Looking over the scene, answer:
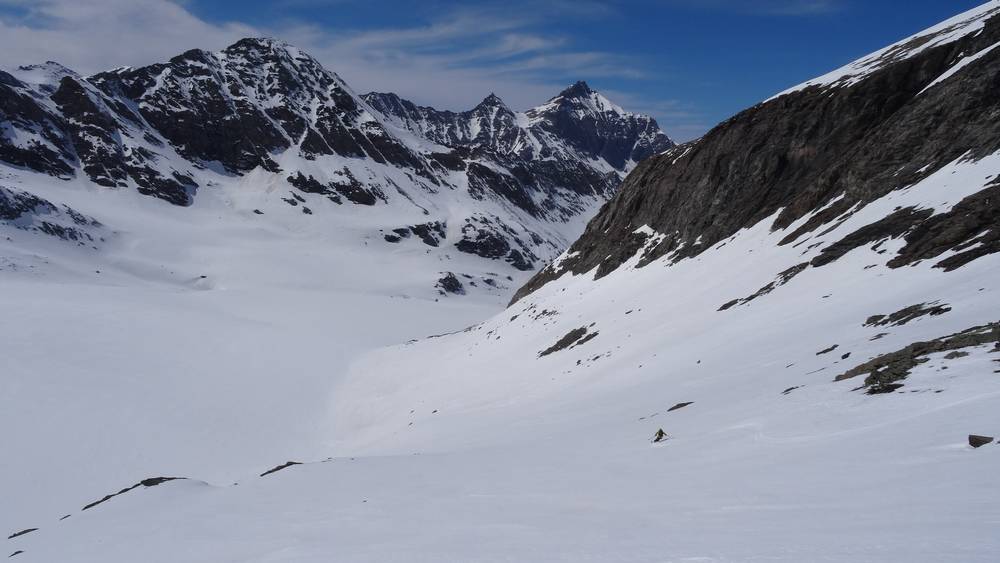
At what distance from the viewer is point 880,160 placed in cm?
2720

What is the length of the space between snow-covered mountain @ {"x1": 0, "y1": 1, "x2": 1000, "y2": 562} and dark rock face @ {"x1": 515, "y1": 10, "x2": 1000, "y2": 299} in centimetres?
16

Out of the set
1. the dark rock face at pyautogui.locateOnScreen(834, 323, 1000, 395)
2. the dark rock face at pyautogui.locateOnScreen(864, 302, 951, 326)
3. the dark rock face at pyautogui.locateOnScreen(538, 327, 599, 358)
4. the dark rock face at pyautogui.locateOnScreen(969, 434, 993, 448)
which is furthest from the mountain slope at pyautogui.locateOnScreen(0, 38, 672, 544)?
the dark rock face at pyautogui.locateOnScreen(969, 434, 993, 448)

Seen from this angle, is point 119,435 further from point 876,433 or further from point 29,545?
point 876,433

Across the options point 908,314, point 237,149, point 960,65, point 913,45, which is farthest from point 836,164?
point 237,149

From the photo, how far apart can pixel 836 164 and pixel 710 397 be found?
2358cm

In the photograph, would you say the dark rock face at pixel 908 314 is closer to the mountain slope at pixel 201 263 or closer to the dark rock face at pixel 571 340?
the dark rock face at pixel 571 340

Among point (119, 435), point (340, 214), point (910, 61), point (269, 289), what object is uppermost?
point (340, 214)

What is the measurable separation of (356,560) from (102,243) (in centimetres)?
12898

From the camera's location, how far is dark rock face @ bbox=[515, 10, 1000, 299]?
21.2 m

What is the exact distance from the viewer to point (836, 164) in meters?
30.8

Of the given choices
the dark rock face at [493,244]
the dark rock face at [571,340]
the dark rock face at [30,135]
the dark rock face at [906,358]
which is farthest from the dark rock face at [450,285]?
the dark rock face at [906,358]

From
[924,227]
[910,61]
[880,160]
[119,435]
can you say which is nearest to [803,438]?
[924,227]

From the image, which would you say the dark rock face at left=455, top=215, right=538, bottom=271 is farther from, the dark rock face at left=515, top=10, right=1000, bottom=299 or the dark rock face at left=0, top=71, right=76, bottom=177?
the dark rock face at left=515, top=10, right=1000, bottom=299

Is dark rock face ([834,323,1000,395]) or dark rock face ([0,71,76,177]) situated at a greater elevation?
dark rock face ([0,71,76,177])
